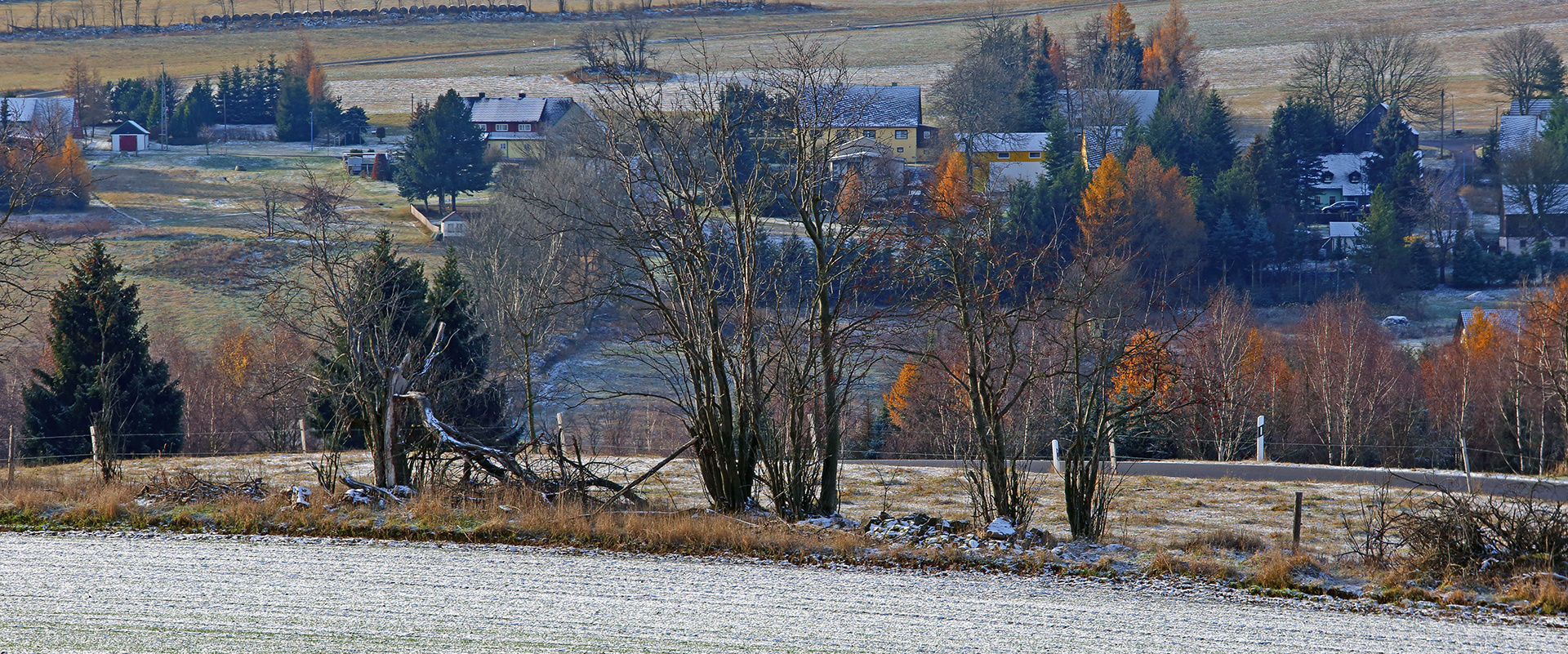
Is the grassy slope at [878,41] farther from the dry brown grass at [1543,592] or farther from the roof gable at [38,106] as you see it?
the dry brown grass at [1543,592]

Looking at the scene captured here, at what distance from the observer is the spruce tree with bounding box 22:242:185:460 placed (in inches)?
1145

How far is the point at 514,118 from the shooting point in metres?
92.4

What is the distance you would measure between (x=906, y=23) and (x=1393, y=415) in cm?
10945

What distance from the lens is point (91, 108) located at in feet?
331

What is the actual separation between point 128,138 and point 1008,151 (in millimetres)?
63596

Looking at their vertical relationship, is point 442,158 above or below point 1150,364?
above

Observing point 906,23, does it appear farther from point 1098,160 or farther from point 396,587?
point 396,587

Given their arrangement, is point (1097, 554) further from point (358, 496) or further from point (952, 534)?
point (358, 496)

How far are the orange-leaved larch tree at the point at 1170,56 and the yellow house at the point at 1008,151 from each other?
23996 mm

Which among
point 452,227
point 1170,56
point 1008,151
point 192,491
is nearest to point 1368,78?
point 1170,56

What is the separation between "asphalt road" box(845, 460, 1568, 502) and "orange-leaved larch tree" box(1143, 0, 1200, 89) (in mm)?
82780

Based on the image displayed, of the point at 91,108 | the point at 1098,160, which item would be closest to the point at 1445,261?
the point at 1098,160

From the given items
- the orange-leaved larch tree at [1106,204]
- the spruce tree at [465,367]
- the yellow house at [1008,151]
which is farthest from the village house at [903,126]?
the spruce tree at [465,367]

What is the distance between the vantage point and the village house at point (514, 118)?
294 feet
